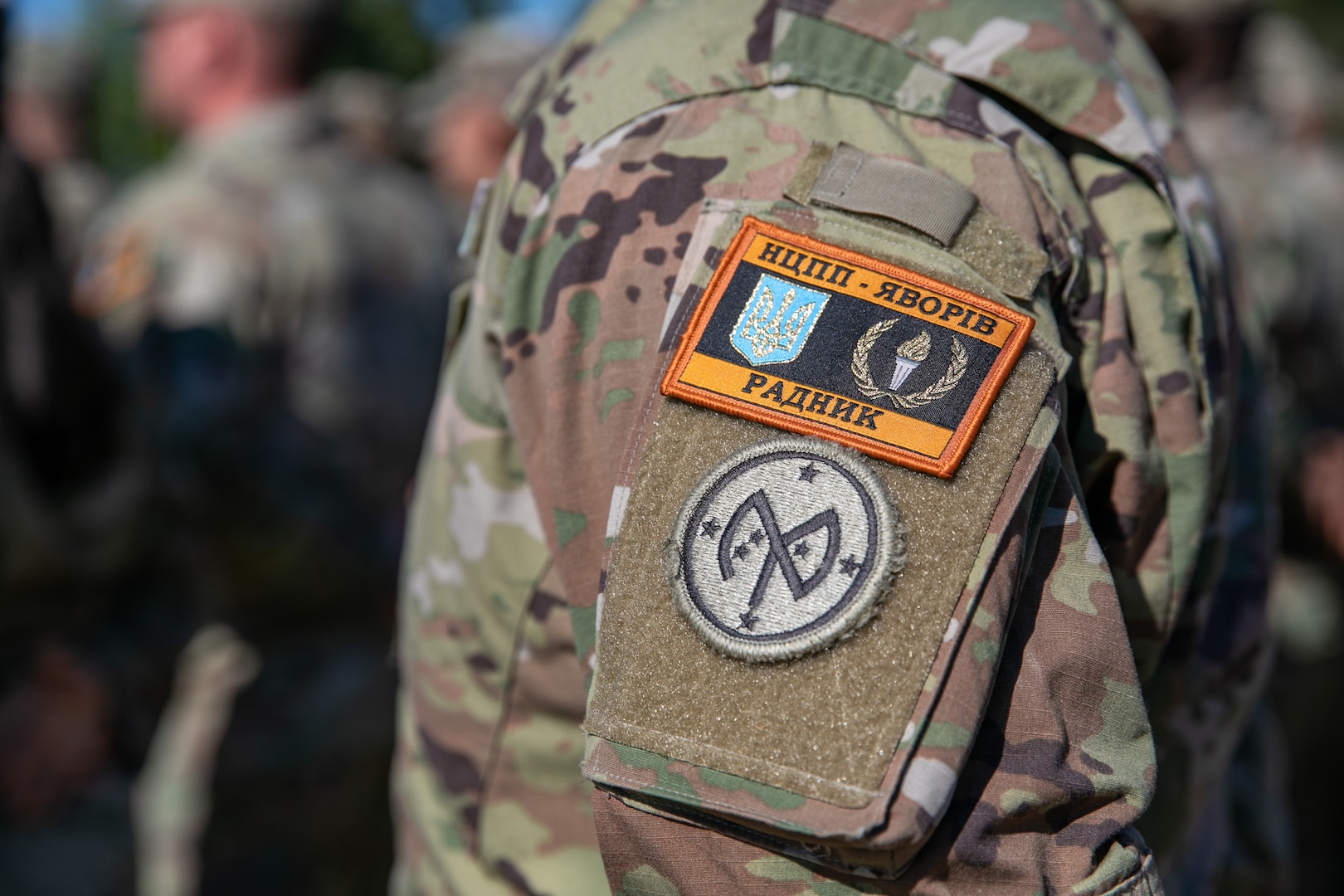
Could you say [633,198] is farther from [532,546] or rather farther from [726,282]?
[532,546]

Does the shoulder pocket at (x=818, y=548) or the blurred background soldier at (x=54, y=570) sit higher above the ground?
the shoulder pocket at (x=818, y=548)

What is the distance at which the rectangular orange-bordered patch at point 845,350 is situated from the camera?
83 cm

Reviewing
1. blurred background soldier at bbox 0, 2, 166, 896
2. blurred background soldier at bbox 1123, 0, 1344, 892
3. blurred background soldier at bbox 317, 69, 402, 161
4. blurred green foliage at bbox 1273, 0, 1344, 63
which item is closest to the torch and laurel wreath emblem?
blurred background soldier at bbox 0, 2, 166, 896

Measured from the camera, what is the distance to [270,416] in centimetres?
328

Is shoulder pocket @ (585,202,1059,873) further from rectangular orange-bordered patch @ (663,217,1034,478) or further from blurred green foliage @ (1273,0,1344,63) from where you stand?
blurred green foliage @ (1273,0,1344,63)

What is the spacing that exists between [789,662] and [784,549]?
0.26ft

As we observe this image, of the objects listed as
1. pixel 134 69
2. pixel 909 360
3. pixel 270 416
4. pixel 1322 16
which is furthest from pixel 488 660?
pixel 134 69

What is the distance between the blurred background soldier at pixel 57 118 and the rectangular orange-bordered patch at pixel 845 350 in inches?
218

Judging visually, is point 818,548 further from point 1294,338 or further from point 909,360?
point 1294,338

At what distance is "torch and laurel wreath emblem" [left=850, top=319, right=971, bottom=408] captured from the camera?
2.75 feet

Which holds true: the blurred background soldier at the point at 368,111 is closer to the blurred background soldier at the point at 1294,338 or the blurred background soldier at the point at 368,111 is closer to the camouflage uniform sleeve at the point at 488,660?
the blurred background soldier at the point at 1294,338

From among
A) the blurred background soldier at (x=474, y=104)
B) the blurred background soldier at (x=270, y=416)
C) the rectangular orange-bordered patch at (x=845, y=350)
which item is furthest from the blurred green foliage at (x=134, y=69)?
the rectangular orange-bordered patch at (x=845, y=350)

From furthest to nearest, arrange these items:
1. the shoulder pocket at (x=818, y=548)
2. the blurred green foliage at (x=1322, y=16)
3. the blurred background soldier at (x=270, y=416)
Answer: the blurred green foliage at (x=1322, y=16), the blurred background soldier at (x=270, y=416), the shoulder pocket at (x=818, y=548)

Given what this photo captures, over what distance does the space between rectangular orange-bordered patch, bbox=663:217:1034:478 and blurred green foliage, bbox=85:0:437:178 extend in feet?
62.6
